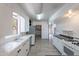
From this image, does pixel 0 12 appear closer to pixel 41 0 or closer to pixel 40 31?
pixel 41 0

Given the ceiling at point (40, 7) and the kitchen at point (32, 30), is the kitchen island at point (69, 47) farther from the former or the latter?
the ceiling at point (40, 7)

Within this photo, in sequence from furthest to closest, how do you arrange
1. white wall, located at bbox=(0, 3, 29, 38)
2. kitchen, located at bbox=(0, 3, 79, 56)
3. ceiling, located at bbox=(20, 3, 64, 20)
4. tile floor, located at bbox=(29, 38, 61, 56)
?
tile floor, located at bbox=(29, 38, 61, 56) → ceiling, located at bbox=(20, 3, 64, 20) → kitchen, located at bbox=(0, 3, 79, 56) → white wall, located at bbox=(0, 3, 29, 38)

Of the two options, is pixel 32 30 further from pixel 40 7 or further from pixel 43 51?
pixel 40 7

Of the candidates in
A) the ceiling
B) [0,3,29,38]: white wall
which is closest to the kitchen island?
the ceiling

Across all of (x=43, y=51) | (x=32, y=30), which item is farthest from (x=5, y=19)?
(x=32, y=30)

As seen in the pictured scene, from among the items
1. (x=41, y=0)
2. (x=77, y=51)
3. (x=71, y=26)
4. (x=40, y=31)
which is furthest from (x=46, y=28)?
(x=41, y=0)

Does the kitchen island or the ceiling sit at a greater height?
the ceiling

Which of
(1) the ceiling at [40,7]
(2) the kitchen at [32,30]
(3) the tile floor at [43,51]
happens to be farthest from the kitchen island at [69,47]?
(1) the ceiling at [40,7]

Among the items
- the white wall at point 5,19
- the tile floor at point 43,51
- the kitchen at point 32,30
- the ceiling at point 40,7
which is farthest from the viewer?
the tile floor at point 43,51

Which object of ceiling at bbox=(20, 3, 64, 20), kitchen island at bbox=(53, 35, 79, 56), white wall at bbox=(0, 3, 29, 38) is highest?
ceiling at bbox=(20, 3, 64, 20)

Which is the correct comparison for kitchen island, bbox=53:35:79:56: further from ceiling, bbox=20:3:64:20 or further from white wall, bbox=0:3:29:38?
white wall, bbox=0:3:29:38

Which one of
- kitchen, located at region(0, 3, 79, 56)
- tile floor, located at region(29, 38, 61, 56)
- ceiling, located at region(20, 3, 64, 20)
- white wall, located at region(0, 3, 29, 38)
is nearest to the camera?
white wall, located at region(0, 3, 29, 38)

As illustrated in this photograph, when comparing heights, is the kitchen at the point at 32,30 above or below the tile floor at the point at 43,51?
above

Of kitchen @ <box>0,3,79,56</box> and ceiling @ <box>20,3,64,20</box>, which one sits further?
ceiling @ <box>20,3,64,20</box>
